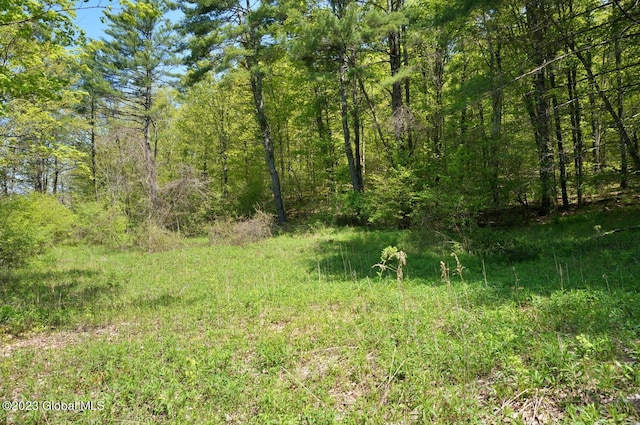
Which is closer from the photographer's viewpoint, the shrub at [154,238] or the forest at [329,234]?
the forest at [329,234]

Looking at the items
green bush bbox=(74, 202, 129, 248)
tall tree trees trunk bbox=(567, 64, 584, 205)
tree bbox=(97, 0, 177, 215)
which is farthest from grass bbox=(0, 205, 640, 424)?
tree bbox=(97, 0, 177, 215)

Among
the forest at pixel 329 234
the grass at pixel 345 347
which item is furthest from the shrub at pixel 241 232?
the grass at pixel 345 347

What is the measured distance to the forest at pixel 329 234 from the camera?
10.1 feet

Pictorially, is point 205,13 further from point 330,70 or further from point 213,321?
point 213,321

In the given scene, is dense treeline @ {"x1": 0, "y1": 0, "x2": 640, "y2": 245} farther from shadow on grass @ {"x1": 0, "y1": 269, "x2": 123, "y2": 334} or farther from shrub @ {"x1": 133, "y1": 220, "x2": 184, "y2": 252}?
shadow on grass @ {"x1": 0, "y1": 269, "x2": 123, "y2": 334}

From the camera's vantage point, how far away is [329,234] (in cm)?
1450

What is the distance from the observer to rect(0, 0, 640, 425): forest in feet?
10.1

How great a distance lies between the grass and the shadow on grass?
0.04 m

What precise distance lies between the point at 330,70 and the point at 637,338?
Answer: 14368 millimetres

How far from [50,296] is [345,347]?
6906 mm

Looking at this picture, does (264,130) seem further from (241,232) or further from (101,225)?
(101,225)

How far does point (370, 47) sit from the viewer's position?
44.9ft

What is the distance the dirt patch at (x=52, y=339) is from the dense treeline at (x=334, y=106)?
350 centimetres

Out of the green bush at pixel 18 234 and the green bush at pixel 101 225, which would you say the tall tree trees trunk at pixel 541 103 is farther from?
the green bush at pixel 101 225
